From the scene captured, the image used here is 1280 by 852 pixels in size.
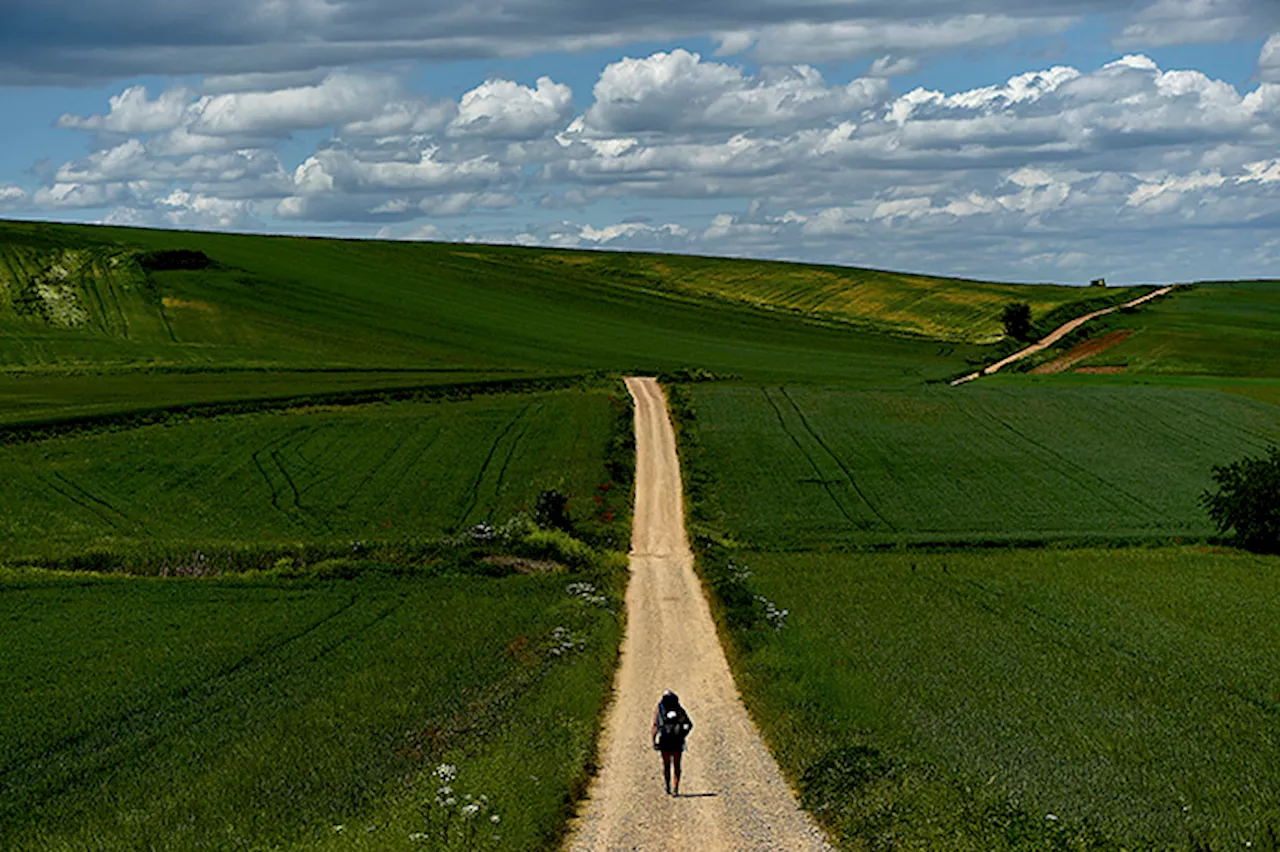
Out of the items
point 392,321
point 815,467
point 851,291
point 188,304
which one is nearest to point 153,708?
point 815,467

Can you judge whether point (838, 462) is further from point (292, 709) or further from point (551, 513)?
point (292, 709)

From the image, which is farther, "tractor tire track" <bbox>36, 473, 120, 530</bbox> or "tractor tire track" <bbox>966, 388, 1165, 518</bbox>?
"tractor tire track" <bbox>966, 388, 1165, 518</bbox>

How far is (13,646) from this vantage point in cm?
3612

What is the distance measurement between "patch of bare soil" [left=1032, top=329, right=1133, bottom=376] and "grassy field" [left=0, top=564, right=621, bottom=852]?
80687 millimetres

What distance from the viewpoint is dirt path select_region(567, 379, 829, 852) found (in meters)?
22.3

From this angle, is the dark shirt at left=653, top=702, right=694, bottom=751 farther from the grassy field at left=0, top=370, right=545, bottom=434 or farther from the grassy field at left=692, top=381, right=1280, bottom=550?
the grassy field at left=0, top=370, right=545, bottom=434

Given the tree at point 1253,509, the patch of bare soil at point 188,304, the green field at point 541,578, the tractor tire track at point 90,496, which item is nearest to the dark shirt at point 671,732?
the green field at point 541,578

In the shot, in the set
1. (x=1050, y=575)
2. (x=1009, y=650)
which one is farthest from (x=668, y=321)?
(x=1009, y=650)

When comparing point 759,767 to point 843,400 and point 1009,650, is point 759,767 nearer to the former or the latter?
point 1009,650

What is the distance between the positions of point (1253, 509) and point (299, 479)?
4269 cm

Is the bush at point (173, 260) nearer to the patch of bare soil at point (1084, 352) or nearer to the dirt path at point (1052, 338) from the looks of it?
the dirt path at point (1052, 338)

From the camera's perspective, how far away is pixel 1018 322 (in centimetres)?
14138

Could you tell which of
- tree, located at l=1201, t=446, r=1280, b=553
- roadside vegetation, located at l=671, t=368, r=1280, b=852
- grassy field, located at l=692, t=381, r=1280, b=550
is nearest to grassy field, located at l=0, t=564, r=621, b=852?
roadside vegetation, located at l=671, t=368, r=1280, b=852

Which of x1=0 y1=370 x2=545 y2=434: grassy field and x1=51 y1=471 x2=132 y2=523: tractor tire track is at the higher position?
x1=0 y1=370 x2=545 y2=434: grassy field
